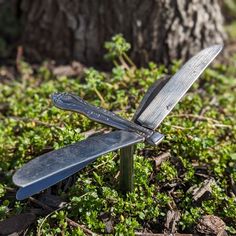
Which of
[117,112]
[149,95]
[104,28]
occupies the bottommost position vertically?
[117,112]

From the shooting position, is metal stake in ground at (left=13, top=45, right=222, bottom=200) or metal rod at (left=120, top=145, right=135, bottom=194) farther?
metal rod at (left=120, top=145, right=135, bottom=194)

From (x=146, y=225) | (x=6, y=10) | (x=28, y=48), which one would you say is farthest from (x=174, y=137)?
(x=6, y=10)

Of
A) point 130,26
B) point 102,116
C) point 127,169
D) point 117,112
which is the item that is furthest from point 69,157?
point 130,26

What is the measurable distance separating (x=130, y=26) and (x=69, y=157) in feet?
6.76

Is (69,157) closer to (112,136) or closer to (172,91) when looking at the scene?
(112,136)

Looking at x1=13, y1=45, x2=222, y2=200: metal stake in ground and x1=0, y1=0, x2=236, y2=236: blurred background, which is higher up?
x1=13, y1=45, x2=222, y2=200: metal stake in ground

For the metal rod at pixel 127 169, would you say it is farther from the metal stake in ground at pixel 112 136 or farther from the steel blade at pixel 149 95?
the steel blade at pixel 149 95

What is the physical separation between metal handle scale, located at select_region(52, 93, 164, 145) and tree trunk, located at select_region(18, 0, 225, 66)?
1.62 metres

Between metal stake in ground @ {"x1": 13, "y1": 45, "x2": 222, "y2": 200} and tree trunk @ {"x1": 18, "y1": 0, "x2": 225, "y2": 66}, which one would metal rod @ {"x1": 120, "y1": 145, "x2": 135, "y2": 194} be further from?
tree trunk @ {"x1": 18, "y1": 0, "x2": 225, "y2": 66}

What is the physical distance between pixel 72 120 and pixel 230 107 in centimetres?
116

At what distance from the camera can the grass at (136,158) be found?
247 cm

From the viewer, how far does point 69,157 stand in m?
2.02

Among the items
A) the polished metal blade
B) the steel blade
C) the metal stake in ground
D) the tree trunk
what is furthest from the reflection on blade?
the tree trunk

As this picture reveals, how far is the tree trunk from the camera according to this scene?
12.5 feet
